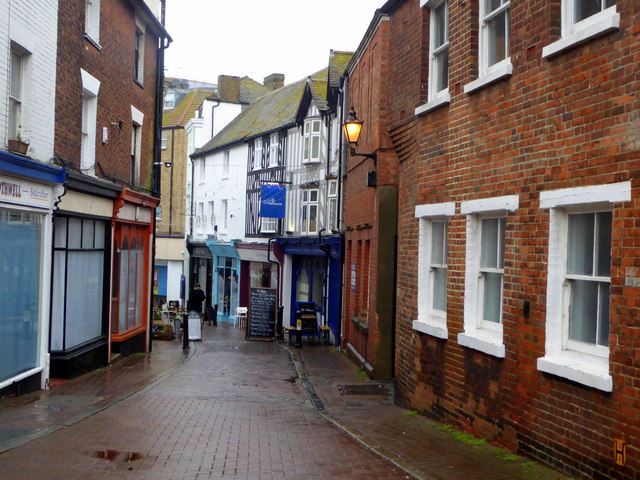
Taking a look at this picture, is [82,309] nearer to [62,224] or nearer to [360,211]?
[62,224]

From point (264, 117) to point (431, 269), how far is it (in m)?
26.5

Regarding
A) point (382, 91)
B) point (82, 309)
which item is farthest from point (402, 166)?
point (82, 309)

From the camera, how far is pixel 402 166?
12430 millimetres

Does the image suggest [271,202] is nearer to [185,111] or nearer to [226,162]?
[226,162]

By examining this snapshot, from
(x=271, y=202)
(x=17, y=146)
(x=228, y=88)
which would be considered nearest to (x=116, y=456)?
(x=17, y=146)

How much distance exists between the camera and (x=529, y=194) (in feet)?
25.9

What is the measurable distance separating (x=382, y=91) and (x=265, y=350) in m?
9.58

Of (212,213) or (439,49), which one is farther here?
(212,213)

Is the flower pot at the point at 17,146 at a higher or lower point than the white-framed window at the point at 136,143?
lower

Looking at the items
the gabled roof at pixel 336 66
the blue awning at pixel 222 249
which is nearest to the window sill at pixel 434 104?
the gabled roof at pixel 336 66

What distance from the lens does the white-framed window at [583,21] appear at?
21.7 ft

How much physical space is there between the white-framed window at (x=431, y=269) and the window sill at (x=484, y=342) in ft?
3.66

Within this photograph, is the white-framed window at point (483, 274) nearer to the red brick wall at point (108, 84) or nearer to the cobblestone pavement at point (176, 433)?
the cobblestone pavement at point (176, 433)

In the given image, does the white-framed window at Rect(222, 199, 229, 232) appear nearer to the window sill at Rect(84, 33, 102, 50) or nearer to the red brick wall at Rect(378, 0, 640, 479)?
the window sill at Rect(84, 33, 102, 50)
